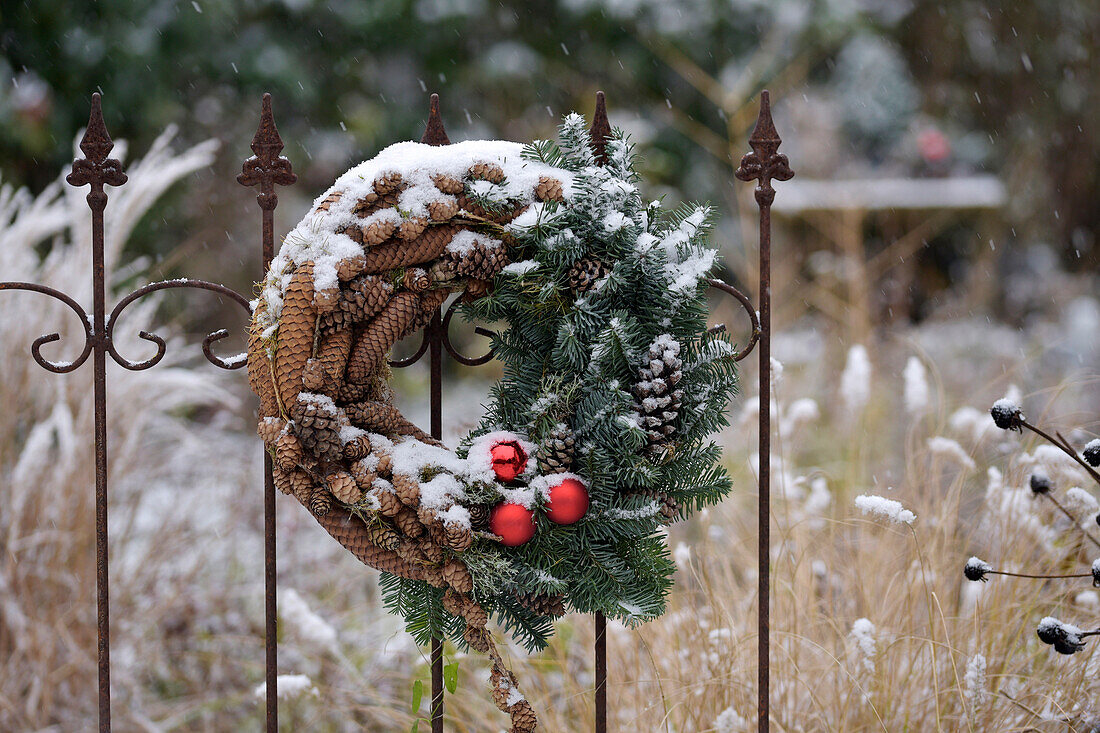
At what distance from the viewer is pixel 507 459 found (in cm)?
114

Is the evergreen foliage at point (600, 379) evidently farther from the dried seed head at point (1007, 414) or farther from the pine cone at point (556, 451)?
the dried seed head at point (1007, 414)

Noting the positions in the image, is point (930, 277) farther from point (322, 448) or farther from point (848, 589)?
point (322, 448)

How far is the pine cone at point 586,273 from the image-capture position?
1160 mm

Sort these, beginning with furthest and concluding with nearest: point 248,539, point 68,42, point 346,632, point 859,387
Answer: point 68,42, point 248,539, point 346,632, point 859,387

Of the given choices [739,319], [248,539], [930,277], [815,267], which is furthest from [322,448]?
[930,277]

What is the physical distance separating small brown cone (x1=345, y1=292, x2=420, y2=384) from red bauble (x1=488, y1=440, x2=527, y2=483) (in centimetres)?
19

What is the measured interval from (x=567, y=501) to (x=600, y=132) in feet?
1.74

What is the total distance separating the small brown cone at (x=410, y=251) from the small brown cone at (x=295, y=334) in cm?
8

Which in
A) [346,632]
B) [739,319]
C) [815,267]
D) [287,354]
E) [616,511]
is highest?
[815,267]

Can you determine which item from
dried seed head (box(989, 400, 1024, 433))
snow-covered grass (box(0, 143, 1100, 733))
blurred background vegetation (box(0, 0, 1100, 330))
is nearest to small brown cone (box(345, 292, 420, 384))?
snow-covered grass (box(0, 143, 1100, 733))

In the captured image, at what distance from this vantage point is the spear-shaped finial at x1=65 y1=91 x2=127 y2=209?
124 centimetres

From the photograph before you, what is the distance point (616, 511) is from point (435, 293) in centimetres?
37

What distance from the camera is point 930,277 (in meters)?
7.58

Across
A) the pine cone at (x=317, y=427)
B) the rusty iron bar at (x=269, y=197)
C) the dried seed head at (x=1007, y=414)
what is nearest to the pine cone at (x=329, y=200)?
the rusty iron bar at (x=269, y=197)
